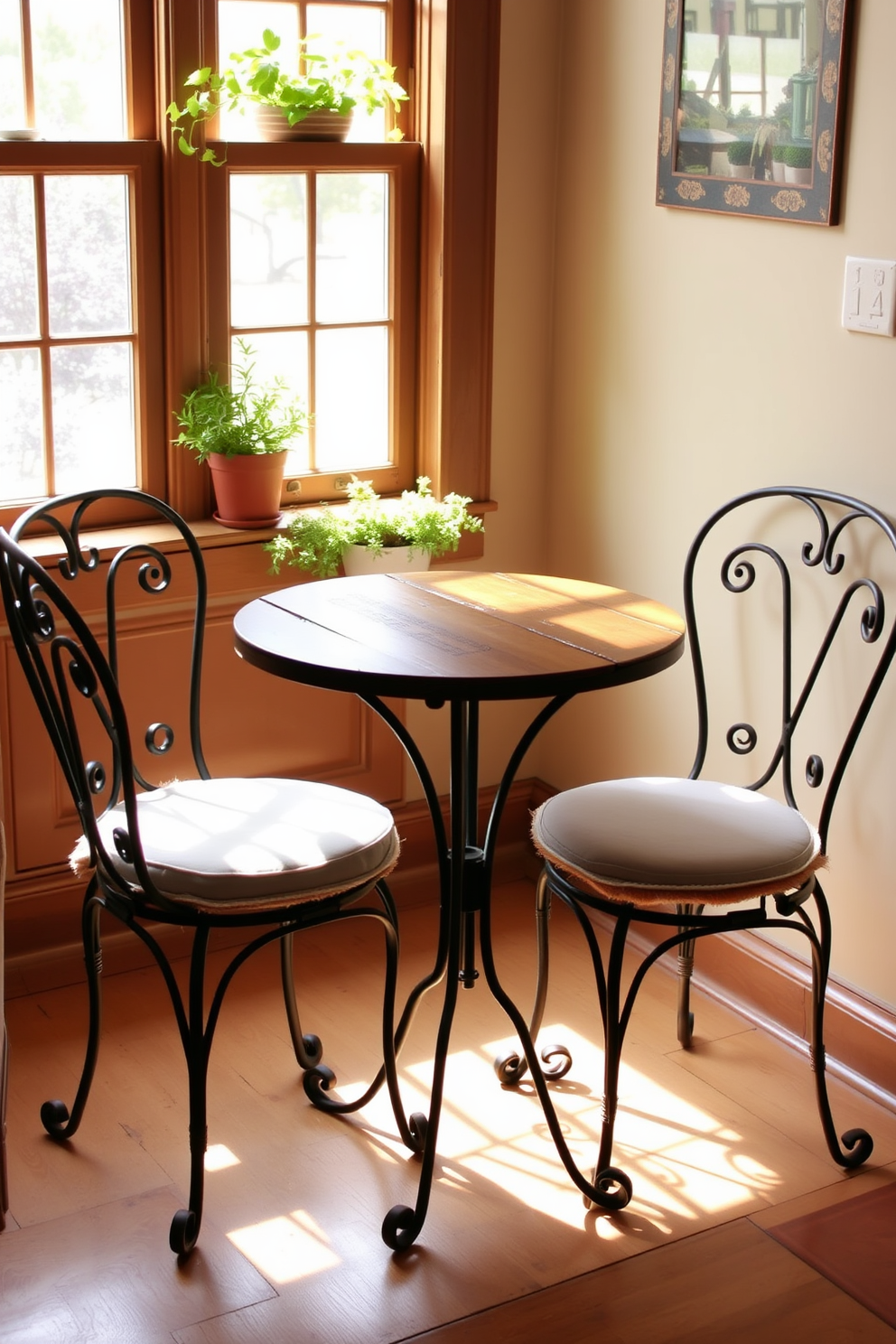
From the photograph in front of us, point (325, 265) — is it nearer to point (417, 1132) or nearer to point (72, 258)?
point (72, 258)

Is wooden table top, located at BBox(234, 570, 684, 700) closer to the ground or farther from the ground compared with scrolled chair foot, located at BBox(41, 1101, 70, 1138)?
farther from the ground

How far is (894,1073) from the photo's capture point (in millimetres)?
2605

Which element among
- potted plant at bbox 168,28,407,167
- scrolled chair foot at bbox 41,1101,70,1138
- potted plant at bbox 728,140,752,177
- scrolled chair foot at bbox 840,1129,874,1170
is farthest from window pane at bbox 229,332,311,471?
scrolled chair foot at bbox 840,1129,874,1170

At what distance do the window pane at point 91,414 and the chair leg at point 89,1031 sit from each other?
0.91m

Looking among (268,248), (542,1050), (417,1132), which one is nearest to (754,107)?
(268,248)

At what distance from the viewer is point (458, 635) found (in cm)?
227

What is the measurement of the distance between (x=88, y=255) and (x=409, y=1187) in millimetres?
1736

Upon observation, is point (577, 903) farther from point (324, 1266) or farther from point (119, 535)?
point (119, 535)

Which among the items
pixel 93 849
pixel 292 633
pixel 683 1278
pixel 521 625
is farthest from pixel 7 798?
pixel 683 1278

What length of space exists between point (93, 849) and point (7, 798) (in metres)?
0.71

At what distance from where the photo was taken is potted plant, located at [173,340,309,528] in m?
2.96

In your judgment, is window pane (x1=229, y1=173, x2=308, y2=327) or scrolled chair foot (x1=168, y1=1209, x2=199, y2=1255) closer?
scrolled chair foot (x1=168, y1=1209, x2=199, y2=1255)

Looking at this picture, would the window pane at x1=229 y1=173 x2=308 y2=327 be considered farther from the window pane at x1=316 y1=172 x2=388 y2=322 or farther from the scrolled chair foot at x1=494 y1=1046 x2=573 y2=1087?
the scrolled chair foot at x1=494 y1=1046 x2=573 y2=1087

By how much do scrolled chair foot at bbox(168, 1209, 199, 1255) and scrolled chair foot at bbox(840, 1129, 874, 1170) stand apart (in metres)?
1.00
